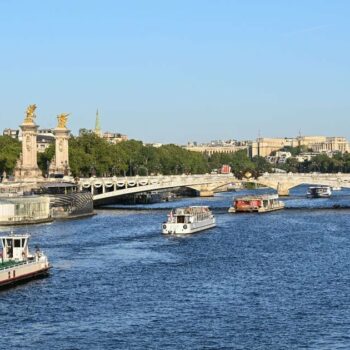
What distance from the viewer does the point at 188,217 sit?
67562 millimetres

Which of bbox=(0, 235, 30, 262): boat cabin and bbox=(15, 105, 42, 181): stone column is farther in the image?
bbox=(15, 105, 42, 181): stone column

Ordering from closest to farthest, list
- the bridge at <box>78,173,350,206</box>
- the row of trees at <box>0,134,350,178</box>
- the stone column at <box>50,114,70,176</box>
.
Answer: the bridge at <box>78,173,350,206</box> → the stone column at <box>50,114,70,176</box> → the row of trees at <box>0,134,350,178</box>

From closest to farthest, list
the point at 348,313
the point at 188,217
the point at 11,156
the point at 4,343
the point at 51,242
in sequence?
the point at 4,343
the point at 348,313
the point at 51,242
the point at 188,217
the point at 11,156

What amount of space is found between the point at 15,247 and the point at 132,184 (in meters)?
55.6

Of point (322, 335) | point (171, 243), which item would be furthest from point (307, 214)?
point (322, 335)

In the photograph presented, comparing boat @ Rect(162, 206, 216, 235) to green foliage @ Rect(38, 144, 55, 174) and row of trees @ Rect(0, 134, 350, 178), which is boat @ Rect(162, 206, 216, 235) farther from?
green foliage @ Rect(38, 144, 55, 174)

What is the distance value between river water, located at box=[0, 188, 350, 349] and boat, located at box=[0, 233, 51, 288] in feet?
2.12

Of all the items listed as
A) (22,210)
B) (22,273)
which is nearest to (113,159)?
(22,210)

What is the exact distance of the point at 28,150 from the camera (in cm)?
9650

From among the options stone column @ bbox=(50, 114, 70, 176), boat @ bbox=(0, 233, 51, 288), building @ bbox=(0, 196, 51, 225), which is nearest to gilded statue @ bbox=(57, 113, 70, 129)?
stone column @ bbox=(50, 114, 70, 176)

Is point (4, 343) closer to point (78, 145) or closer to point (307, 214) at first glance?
point (307, 214)

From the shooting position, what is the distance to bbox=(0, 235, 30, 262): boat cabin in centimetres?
4556

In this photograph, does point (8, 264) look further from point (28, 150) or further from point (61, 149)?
point (61, 149)

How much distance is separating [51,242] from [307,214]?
1147 inches
